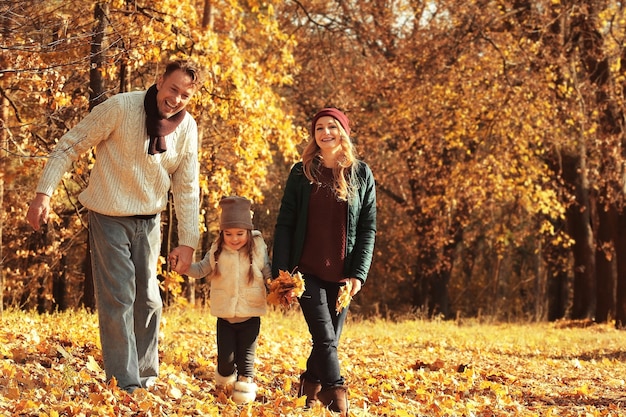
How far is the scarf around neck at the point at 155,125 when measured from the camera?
5441mm

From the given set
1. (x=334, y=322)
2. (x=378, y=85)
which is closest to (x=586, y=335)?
(x=378, y=85)

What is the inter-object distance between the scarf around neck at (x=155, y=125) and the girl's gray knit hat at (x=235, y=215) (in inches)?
24.4

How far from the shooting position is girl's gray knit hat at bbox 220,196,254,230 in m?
5.86

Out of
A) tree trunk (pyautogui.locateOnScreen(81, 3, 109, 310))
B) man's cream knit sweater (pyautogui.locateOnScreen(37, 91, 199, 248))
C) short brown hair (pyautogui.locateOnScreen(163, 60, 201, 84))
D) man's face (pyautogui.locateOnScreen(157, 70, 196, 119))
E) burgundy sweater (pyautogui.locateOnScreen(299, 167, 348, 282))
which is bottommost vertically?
burgundy sweater (pyautogui.locateOnScreen(299, 167, 348, 282))

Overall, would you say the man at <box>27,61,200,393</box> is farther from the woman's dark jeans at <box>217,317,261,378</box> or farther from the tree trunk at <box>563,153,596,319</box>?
the tree trunk at <box>563,153,596,319</box>

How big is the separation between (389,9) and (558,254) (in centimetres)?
883

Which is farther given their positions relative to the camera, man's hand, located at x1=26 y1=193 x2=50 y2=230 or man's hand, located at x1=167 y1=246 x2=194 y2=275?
man's hand, located at x1=167 y1=246 x2=194 y2=275

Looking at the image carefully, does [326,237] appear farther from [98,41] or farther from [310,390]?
[98,41]

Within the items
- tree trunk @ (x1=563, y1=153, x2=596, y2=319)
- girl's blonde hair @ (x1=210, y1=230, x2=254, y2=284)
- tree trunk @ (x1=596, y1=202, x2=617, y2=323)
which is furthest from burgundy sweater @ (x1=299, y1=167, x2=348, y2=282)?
tree trunk @ (x1=563, y1=153, x2=596, y2=319)

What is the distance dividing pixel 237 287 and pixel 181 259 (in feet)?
1.40

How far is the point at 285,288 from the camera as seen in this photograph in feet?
18.0

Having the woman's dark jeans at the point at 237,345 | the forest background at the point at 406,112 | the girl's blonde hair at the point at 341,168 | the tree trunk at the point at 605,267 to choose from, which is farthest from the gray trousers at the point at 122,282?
the tree trunk at the point at 605,267

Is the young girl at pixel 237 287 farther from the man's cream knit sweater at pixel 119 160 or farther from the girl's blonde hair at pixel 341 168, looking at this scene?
the girl's blonde hair at pixel 341 168

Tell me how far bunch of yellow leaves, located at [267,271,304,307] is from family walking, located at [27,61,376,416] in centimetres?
14
